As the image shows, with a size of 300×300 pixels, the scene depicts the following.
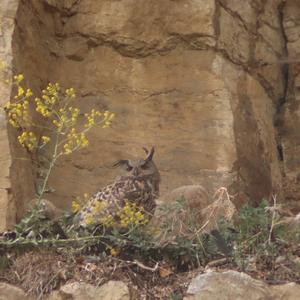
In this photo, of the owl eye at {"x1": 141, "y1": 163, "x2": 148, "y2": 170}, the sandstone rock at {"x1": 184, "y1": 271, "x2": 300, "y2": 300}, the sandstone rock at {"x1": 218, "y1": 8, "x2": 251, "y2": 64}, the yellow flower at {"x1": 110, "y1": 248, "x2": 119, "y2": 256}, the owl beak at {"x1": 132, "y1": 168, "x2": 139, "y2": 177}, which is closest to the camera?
the sandstone rock at {"x1": 184, "y1": 271, "x2": 300, "y2": 300}

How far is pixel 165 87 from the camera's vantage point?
21.9ft

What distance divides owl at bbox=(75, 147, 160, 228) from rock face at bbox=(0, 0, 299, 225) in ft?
2.15

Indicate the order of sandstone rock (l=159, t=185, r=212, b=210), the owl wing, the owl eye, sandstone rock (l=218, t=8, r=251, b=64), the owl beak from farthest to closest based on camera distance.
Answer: sandstone rock (l=218, t=8, r=251, b=64) < the owl eye < the owl beak < sandstone rock (l=159, t=185, r=212, b=210) < the owl wing

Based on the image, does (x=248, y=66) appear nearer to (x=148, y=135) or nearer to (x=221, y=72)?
(x=221, y=72)

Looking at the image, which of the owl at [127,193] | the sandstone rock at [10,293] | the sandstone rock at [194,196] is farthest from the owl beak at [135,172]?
the sandstone rock at [10,293]

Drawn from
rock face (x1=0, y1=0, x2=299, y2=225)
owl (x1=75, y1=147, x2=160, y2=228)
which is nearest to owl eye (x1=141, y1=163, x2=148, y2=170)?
owl (x1=75, y1=147, x2=160, y2=228)

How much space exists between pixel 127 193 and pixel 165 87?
155 centimetres

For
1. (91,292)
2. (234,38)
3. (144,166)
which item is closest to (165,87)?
(234,38)

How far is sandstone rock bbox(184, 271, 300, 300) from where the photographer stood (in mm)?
4273

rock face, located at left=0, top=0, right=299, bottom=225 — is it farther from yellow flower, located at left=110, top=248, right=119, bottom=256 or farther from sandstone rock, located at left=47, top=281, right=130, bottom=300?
sandstone rock, located at left=47, top=281, right=130, bottom=300

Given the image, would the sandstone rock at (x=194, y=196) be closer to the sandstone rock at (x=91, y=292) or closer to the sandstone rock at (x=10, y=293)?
the sandstone rock at (x=91, y=292)

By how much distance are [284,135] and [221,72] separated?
2.68 ft

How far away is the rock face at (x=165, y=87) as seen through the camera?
647 cm

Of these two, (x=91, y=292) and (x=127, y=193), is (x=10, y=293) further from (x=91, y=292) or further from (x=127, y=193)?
(x=127, y=193)
